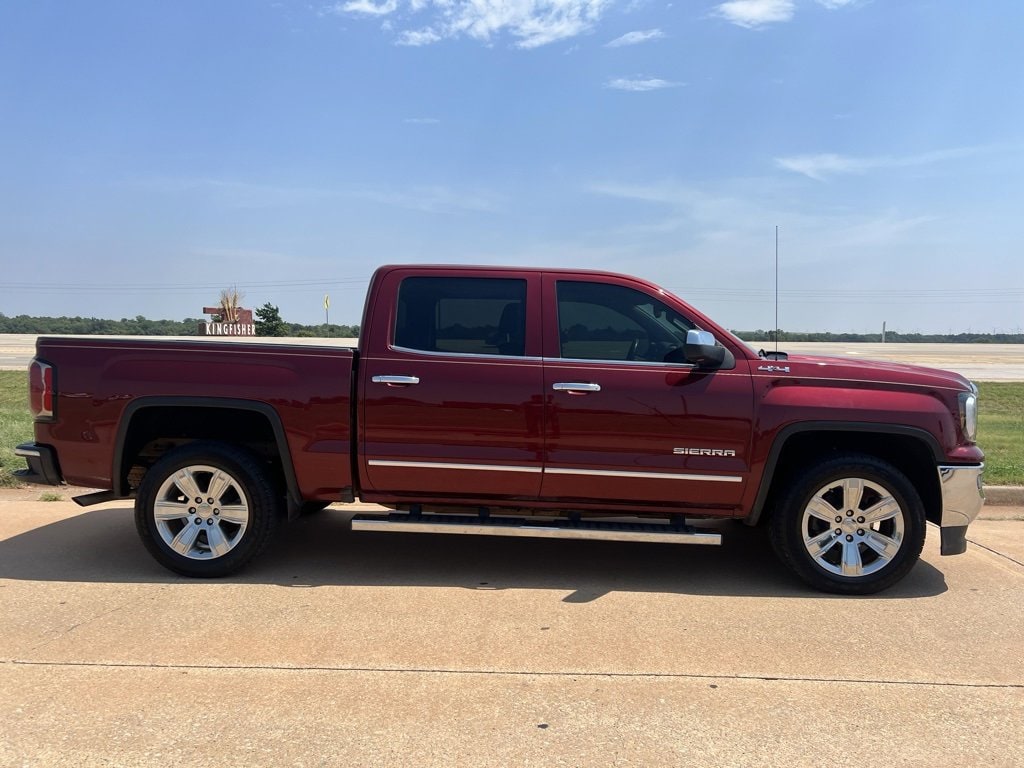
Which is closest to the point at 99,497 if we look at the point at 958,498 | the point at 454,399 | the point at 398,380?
the point at 398,380

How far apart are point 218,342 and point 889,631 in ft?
14.1

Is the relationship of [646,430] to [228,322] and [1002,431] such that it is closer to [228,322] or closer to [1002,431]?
[1002,431]

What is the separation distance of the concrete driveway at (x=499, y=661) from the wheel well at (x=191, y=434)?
667 mm

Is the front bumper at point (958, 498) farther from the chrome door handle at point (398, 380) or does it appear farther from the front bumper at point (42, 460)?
the front bumper at point (42, 460)

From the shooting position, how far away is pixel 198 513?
476 centimetres

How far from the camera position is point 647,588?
15.4 ft

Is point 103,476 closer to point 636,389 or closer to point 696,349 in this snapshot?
point 636,389

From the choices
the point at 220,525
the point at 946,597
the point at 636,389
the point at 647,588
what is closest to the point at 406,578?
the point at 220,525

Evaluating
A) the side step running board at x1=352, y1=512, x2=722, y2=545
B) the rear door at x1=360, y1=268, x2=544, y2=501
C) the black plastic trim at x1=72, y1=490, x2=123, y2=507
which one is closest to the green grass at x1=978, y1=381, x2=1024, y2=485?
the side step running board at x1=352, y1=512, x2=722, y2=545

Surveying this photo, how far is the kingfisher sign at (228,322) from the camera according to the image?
97.8ft

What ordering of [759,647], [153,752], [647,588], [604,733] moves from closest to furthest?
[153,752] → [604,733] → [759,647] → [647,588]

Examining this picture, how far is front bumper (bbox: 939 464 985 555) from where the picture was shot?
4535mm

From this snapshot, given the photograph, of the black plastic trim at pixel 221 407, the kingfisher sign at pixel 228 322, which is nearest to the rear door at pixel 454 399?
the black plastic trim at pixel 221 407

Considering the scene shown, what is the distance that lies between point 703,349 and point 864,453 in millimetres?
1325
